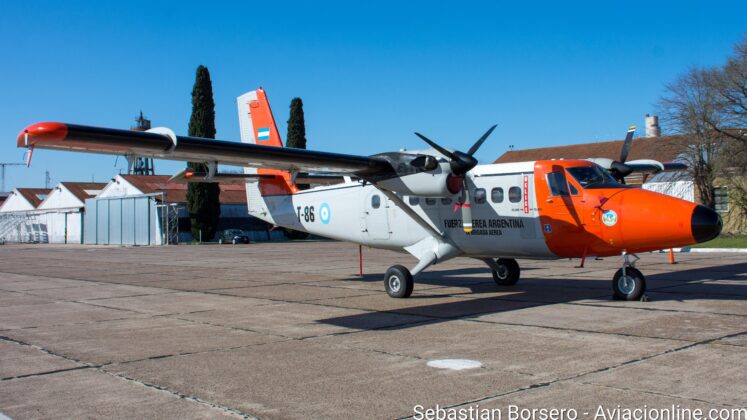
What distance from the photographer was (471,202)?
1466 centimetres

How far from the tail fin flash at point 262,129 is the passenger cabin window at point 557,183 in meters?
8.28

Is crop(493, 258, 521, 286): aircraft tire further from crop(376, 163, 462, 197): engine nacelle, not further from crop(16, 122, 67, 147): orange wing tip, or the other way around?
crop(16, 122, 67, 147): orange wing tip

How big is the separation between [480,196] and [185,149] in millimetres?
6590

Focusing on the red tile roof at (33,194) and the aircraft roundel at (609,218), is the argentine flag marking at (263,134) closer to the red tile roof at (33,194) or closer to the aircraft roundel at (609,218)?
the aircraft roundel at (609,218)

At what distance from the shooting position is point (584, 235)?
13.1m

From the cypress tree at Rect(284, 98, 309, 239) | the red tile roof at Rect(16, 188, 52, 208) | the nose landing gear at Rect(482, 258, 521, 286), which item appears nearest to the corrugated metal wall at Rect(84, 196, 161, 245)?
the cypress tree at Rect(284, 98, 309, 239)

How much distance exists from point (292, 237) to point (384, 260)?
3708 centimetres

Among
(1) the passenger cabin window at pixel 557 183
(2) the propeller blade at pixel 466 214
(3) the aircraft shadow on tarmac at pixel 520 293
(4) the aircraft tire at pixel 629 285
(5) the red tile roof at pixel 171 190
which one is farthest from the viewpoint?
(5) the red tile roof at pixel 171 190

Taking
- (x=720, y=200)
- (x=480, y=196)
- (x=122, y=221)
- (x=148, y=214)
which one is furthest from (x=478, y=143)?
(x=122, y=221)

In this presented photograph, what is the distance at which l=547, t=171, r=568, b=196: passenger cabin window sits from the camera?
13.4 m

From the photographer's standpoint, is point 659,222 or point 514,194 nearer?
point 659,222

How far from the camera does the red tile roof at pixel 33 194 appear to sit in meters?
80.1

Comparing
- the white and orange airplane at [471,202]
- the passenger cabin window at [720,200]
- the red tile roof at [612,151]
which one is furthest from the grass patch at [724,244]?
the white and orange airplane at [471,202]

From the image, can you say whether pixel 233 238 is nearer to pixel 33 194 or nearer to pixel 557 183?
pixel 33 194
